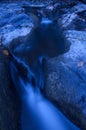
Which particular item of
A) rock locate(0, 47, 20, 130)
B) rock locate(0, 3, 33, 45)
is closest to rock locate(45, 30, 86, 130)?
rock locate(0, 47, 20, 130)

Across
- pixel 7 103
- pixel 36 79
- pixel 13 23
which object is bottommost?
pixel 36 79

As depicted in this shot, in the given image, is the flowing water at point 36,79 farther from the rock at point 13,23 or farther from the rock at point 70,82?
the rock at point 13,23

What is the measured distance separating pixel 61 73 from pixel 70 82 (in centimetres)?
37

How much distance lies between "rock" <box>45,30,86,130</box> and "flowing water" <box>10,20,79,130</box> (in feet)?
0.77

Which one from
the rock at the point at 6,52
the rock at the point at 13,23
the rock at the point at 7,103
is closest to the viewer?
the rock at the point at 7,103

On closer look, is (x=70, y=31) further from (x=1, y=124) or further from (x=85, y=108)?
(x=1, y=124)

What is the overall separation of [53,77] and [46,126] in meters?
1.23

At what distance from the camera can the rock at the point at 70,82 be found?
207 inches

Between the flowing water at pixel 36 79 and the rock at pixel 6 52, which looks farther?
the flowing water at pixel 36 79

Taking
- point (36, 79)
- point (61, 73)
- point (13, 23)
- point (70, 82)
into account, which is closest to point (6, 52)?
point (36, 79)

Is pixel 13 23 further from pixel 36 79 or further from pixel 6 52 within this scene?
pixel 36 79

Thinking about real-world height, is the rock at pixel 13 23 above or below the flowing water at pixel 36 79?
above

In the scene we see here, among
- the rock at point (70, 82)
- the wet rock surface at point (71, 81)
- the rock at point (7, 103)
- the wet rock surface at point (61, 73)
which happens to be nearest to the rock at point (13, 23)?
the wet rock surface at point (61, 73)

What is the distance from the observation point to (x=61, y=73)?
5961mm
